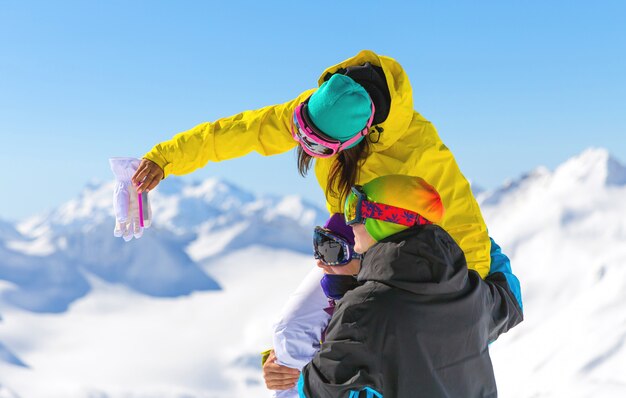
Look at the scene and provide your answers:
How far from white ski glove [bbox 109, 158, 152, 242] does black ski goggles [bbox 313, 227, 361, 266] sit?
106cm

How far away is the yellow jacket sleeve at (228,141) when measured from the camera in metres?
3.54

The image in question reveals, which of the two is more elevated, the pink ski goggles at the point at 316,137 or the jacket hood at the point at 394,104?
the jacket hood at the point at 394,104

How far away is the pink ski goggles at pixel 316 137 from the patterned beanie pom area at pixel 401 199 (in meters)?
0.67

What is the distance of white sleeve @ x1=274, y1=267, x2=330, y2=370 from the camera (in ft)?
10.6

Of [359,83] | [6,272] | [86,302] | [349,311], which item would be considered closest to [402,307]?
[349,311]

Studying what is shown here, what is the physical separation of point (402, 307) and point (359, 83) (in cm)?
138

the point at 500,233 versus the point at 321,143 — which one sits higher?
the point at 500,233

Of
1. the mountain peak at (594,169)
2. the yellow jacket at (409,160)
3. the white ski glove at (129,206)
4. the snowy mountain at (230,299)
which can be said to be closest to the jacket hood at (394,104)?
the yellow jacket at (409,160)

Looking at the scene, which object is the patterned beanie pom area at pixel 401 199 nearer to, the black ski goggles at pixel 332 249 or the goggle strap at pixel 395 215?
the goggle strap at pixel 395 215

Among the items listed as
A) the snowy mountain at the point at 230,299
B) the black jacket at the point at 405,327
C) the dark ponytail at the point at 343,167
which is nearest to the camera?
the black jacket at the point at 405,327

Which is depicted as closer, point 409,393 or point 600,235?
point 409,393

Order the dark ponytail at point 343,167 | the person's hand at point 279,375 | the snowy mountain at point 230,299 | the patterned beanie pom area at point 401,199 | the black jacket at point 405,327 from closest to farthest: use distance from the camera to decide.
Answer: the black jacket at point 405,327 → the patterned beanie pom area at point 401,199 → the dark ponytail at point 343,167 → the person's hand at point 279,375 → the snowy mountain at point 230,299

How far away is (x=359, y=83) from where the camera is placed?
308cm

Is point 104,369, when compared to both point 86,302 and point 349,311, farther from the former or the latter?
point 349,311
